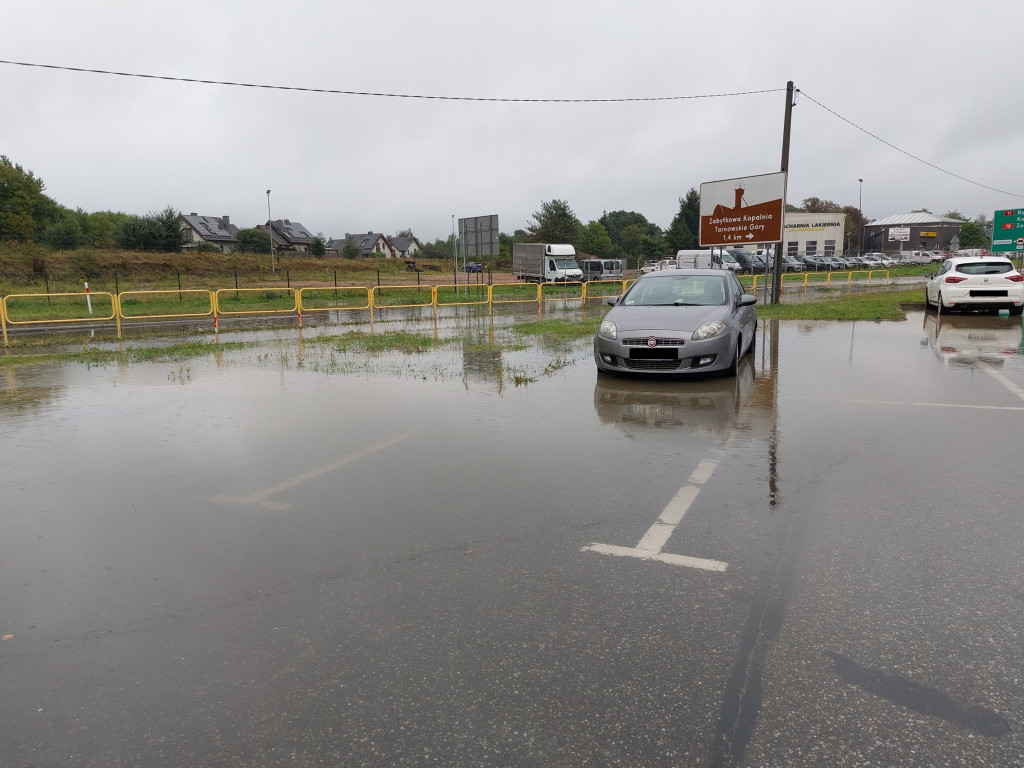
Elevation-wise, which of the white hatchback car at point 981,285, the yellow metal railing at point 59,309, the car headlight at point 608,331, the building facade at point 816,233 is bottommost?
the yellow metal railing at point 59,309

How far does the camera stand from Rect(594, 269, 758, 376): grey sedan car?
901cm

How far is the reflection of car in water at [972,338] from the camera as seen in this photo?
1138 centimetres

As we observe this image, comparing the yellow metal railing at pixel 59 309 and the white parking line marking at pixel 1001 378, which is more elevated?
the yellow metal railing at pixel 59 309

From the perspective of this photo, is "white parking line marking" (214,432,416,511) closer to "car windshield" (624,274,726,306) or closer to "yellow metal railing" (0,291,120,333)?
"car windshield" (624,274,726,306)

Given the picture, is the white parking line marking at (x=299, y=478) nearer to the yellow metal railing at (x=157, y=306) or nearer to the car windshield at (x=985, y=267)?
the yellow metal railing at (x=157, y=306)

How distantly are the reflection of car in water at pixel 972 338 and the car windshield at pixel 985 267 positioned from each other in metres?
1.16

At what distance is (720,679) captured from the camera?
9.12 feet

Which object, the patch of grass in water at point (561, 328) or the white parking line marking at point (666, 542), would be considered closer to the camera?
the white parking line marking at point (666, 542)

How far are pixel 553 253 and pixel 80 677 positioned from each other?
156 feet

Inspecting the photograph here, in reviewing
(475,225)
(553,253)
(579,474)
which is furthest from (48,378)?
(553,253)

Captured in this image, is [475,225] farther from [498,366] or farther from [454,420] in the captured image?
[454,420]

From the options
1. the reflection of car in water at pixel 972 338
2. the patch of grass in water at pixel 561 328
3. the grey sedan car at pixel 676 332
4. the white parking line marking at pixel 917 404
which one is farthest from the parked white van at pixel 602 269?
the white parking line marking at pixel 917 404

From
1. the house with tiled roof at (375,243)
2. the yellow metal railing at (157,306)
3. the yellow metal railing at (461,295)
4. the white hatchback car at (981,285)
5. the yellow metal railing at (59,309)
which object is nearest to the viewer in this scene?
the white hatchback car at (981,285)

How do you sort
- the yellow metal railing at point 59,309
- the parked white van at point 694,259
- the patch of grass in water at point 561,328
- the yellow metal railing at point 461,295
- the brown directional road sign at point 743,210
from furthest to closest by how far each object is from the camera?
the parked white van at point 694,259 → the yellow metal railing at point 461,295 → the brown directional road sign at point 743,210 → the yellow metal railing at point 59,309 → the patch of grass in water at point 561,328
